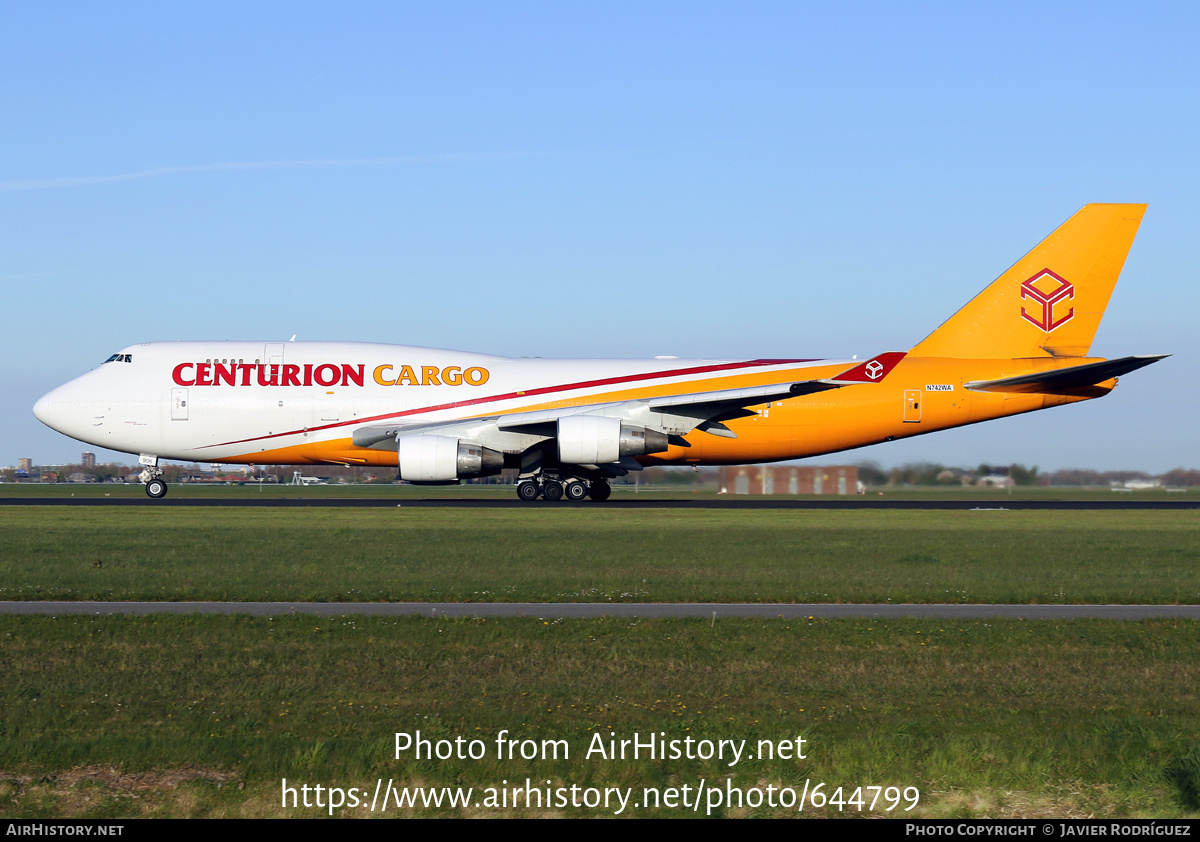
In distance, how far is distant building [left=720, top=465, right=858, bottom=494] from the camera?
53.1m

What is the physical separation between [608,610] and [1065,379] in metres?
31.7

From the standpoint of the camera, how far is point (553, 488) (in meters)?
43.8

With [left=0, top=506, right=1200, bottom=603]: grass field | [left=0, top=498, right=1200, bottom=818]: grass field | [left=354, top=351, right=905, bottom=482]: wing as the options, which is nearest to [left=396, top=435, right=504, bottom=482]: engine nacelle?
[left=354, top=351, right=905, bottom=482]: wing

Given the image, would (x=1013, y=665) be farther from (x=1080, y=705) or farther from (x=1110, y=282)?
(x=1110, y=282)

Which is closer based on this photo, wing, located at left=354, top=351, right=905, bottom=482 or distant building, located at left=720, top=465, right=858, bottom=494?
wing, located at left=354, top=351, right=905, bottom=482

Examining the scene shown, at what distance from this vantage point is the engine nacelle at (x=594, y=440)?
1586 inches

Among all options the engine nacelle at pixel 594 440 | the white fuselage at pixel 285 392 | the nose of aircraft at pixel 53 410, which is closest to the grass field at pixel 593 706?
the engine nacelle at pixel 594 440

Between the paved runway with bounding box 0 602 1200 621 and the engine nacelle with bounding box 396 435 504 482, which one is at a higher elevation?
the engine nacelle with bounding box 396 435 504 482

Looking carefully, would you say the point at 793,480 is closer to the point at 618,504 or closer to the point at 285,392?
the point at 618,504

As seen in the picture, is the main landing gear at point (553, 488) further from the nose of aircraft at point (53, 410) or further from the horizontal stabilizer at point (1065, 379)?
the nose of aircraft at point (53, 410)

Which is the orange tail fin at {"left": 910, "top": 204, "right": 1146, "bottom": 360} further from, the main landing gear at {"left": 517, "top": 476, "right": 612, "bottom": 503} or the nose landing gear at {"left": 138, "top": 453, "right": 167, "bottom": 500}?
the nose landing gear at {"left": 138, "top": 453, "right": 167, "bottom": 500}

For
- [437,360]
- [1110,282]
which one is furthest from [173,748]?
[1110,282]

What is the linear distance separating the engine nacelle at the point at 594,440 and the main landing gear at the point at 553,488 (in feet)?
9.74

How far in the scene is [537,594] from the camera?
17969 mm
